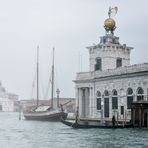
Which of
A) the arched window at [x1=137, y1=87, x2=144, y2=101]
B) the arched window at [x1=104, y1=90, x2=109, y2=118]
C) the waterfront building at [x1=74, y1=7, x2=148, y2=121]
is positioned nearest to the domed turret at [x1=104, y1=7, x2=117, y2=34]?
the waterfront building at [x1=74, y1=7, x2=148, y2=121]

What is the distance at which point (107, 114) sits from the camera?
236 feet

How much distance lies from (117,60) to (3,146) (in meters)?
40.8

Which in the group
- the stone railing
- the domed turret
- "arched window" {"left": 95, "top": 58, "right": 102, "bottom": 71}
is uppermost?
the domed turret

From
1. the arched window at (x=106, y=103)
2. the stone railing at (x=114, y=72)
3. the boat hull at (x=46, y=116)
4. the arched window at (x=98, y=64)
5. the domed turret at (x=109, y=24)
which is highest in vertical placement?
the domed turret at (x=109, y=24)

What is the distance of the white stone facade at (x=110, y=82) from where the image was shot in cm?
6556

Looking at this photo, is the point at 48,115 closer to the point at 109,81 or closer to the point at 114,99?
the point at 109,81

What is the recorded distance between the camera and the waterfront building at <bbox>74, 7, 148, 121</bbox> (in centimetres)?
6569

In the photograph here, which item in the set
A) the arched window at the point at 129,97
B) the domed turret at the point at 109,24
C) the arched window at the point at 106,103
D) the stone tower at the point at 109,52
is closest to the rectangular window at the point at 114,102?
the arched window at the point at 106,103

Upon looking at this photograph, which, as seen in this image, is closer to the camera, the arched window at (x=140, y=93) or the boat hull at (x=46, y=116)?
the arched window at (x=140, y=93)

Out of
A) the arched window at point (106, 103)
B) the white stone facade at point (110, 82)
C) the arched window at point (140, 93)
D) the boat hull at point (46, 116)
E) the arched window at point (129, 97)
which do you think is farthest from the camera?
the boat hull at point (46, 116)

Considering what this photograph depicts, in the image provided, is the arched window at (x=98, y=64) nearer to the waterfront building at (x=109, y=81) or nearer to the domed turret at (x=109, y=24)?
the waterfront building at (x=109, y=81)

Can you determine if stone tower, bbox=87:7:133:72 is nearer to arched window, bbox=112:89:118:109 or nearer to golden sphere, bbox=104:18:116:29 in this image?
golden sphere, bbox=104:18:116:29

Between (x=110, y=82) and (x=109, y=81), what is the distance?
37 cm

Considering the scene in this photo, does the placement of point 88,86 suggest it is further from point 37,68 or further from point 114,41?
point 37,68
